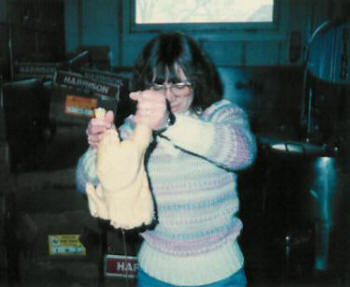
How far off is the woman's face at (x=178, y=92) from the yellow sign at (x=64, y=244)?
111 centimetres

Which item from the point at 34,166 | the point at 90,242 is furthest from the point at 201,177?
the point at 34,166

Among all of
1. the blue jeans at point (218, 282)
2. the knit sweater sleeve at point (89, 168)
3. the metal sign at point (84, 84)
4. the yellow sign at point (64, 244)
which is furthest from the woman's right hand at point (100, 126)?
the yellow sign at point (64, 244)

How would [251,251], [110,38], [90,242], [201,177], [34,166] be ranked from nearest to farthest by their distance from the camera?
[201,177]
[90,242]
[34,166]
[251,251]
[110,38]

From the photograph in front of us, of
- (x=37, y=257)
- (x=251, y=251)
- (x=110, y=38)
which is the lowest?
(x=251, y=251)

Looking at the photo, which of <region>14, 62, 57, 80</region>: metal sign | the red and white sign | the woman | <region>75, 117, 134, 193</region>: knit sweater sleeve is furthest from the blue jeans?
<region>14, 62, 57, 80</region>: metal sign

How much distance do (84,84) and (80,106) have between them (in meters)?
0.12

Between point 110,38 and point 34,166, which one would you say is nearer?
point 34,166

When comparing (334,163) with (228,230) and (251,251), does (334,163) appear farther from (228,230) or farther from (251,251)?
Result: (228,230)

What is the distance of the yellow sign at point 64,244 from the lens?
72.2 inches

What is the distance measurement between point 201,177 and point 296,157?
1.12m

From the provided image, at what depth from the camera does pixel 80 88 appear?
6.17 feet

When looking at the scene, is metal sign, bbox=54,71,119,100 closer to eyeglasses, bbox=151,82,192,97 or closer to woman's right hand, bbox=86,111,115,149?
eyeglasses, bbox=151,82,192,97

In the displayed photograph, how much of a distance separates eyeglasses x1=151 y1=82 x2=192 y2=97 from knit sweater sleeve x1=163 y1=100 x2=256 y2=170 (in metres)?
0.09

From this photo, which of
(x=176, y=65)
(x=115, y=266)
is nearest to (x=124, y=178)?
(x=176, y=65)
